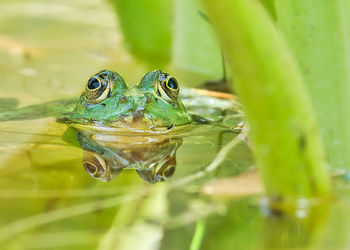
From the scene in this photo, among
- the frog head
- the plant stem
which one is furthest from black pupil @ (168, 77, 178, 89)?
the plant stem

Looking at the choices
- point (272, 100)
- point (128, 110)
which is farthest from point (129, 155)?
point (272, 100)

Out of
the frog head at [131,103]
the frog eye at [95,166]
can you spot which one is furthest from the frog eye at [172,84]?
the frog eye at [95,166]

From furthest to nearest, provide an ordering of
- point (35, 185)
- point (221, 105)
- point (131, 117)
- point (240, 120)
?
1. point (221, 105)
2. point (240, 120)
3. point (131, 117)
4. point (35, 185)

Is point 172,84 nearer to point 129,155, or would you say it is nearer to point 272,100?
point 129,155

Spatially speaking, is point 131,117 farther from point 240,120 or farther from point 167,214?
point 167,214

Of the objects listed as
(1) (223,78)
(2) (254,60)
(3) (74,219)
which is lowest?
(1) (223,78)

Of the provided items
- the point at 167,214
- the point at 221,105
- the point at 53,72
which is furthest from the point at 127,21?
the point at 167,214

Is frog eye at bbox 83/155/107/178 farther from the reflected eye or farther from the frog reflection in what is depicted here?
the reflected eye
